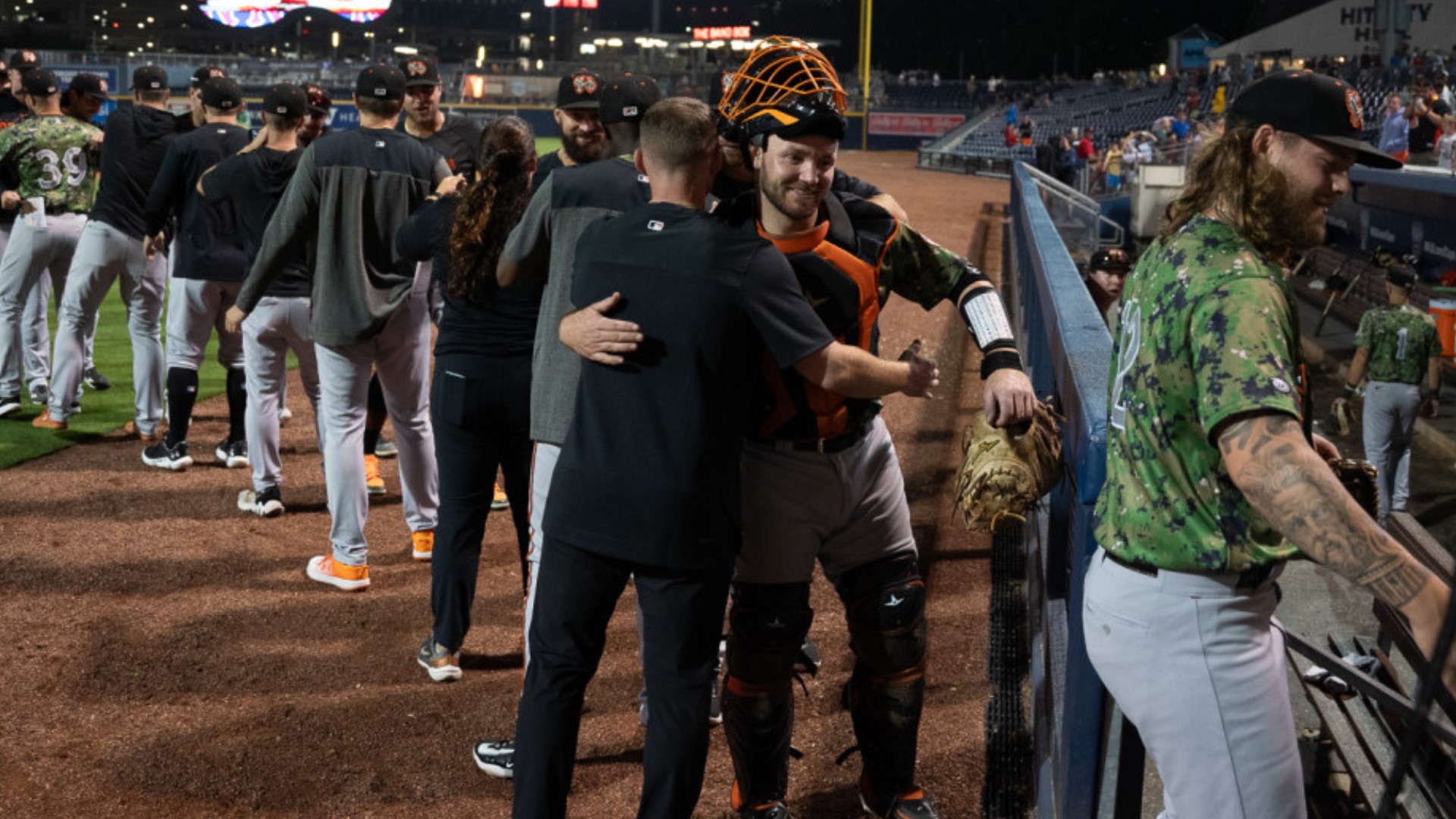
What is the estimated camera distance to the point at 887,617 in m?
3.45

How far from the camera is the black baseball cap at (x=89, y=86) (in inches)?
321

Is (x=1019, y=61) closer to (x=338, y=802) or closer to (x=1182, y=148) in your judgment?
(x=1182, y=148)

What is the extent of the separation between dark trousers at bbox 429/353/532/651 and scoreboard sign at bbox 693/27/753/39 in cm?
9664

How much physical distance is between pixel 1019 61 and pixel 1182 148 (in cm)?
5296

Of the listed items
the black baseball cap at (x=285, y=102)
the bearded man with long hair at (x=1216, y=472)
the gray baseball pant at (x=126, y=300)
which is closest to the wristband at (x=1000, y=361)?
the bearded man with long hair at (x=1216, y=472)

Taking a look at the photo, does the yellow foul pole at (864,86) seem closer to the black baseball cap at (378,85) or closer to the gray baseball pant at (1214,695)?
the black baseball cap at (378,85)

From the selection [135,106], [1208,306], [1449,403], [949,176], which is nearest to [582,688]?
[1208,306]

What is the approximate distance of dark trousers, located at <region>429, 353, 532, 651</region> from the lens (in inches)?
175

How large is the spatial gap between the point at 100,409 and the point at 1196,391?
28.4 feet

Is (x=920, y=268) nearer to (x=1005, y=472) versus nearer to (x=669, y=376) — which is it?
(x=1005, y=472)

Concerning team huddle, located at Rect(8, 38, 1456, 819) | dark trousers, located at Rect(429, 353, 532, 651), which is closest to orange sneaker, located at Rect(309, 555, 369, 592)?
team huddle, located at Rect(8, 38, 1456, 819)

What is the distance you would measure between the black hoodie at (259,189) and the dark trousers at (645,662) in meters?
3.45

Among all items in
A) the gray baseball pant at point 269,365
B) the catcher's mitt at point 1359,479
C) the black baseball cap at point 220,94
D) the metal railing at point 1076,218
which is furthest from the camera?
the metal railing at point 1076,218

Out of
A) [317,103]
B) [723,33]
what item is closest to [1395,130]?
[317,103]
